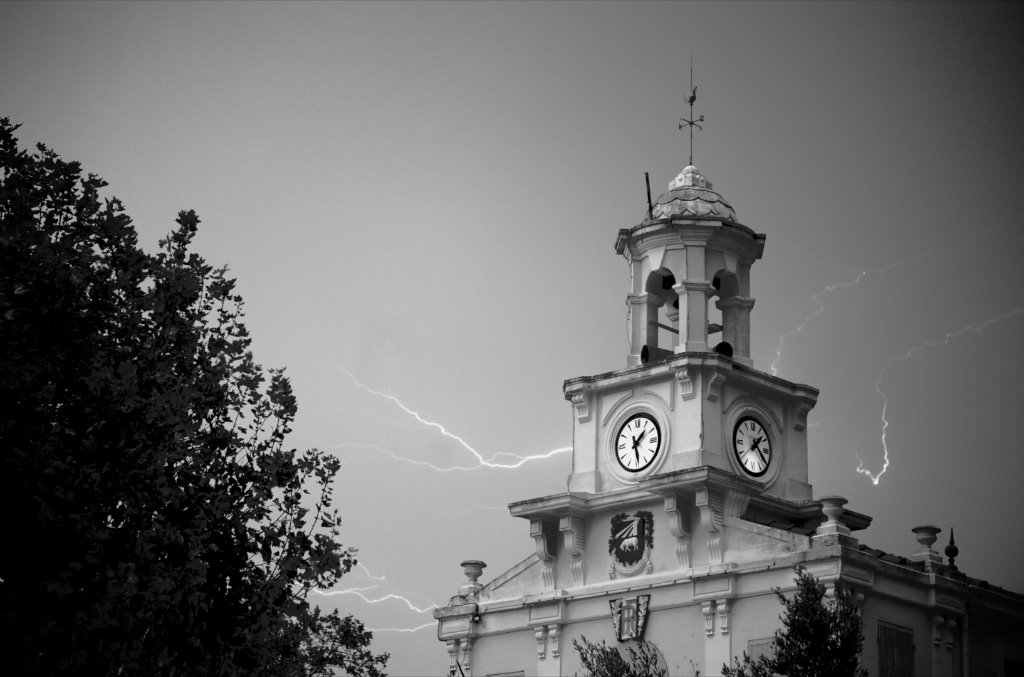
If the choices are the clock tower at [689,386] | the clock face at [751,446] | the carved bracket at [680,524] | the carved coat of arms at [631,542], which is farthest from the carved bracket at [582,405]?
the carved bracket at [680,524]

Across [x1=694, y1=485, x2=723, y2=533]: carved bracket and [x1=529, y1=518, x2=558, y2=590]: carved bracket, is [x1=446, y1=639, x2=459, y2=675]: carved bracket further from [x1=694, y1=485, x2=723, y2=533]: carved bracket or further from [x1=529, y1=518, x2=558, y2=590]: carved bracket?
[x1=694, y1=485, x2=723, y2=533]: carved bracket

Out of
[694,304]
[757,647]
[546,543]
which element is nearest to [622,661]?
[757,647]

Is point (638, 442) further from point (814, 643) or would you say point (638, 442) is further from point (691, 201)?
point (814, 643)

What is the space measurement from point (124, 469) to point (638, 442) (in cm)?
2761

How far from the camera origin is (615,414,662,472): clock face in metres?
49.8

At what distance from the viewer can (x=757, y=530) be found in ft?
152

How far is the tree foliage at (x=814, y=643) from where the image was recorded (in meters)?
37.2

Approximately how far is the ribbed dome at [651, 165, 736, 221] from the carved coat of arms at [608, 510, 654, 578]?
9.60 m

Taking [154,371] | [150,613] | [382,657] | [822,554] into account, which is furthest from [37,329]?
[382,657]

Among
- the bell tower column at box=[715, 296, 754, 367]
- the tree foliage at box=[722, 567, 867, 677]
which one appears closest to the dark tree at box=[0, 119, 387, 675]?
the tree foliage at box=[722, 567, 867, 677]

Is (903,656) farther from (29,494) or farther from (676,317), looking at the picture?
(29,494)

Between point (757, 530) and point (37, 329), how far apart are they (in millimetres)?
26232

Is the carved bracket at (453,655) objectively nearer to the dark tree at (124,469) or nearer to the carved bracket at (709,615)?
the carved bracket at (709,615)

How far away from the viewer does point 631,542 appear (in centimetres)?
4919
